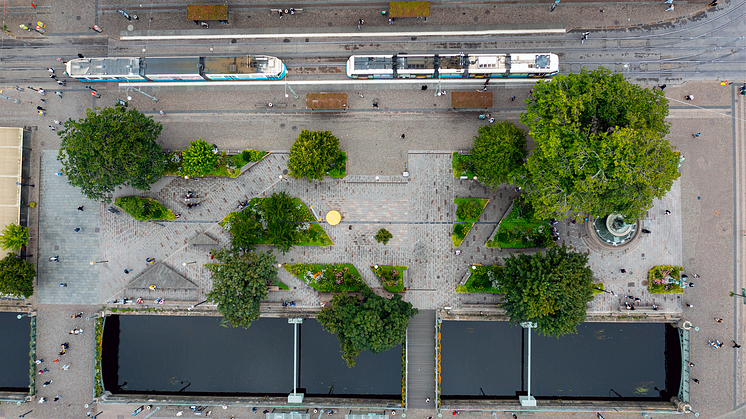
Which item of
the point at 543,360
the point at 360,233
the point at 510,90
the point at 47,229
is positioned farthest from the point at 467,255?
the point at 47,229

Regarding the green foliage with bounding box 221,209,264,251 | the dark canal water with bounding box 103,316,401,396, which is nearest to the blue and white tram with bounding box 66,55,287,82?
the green foliage with bounding box 221,209,264,251

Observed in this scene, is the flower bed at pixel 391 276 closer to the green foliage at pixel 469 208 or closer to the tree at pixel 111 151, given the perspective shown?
the green foliage at pixel 469 208

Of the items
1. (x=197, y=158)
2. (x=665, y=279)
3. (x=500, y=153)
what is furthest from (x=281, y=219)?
(x=665, y=279)

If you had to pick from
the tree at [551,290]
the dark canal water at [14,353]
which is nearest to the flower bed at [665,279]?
the tree at [551,290]

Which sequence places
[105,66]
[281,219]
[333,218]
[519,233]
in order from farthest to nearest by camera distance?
[333,218], [519,233], [105,66], [281,219]

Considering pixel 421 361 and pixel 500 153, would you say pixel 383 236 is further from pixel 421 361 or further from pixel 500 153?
pixel 421 361

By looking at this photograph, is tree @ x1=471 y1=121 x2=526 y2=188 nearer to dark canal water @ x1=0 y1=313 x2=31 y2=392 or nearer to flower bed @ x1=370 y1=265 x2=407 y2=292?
flower bed @ x1=370 y1=265 x2=407 y2=292
